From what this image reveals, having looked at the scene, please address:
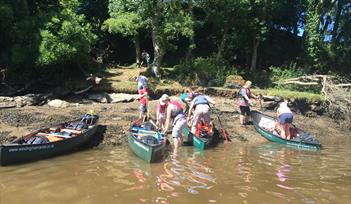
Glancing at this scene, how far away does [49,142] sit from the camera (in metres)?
11.9

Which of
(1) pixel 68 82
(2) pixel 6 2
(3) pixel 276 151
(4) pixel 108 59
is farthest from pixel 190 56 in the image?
(3) pixel 276 151

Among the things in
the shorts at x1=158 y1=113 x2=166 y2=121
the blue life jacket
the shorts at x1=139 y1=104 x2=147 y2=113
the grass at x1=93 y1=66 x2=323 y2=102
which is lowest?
the shorts at x1=158 y1=113 x2=166 y2=121

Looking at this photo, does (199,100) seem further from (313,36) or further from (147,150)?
(313,36)

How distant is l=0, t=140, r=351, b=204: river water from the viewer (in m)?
8.64

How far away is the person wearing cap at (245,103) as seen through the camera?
1741 cm

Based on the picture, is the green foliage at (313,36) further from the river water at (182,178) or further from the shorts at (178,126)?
the shorts at (178,126)

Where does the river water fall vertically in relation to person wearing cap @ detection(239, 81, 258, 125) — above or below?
below

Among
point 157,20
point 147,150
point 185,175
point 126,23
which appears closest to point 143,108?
point 147,150

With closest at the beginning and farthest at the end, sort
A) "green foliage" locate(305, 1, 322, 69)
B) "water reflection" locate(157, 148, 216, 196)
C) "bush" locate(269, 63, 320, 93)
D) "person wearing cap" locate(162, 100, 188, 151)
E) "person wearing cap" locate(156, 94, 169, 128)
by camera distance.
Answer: "water reflection" locate(157, 148, 216, 196)
"person wearing cap" locate(162, 100, 188, 151)
"person wearing cap" locate(156, 94, 169, 128)
"bush" locate(269, 63, 320, 93)
"green foliage" locate(305, 1, 322, 69)

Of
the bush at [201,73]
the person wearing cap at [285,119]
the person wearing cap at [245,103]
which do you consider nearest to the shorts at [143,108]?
the person wearing cap at [245,103]

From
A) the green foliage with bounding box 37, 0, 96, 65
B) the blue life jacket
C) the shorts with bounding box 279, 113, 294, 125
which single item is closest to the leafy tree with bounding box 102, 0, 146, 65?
the green foliage with bounding box 37, 0, 96, 65

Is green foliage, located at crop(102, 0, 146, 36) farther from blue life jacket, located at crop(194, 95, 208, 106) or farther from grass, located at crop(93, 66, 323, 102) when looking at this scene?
blue life jacket, located at crop(194, 95, 208, 106)

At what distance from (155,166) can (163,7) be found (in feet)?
42.3

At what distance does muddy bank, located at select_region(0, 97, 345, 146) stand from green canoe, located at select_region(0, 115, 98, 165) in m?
0.78
